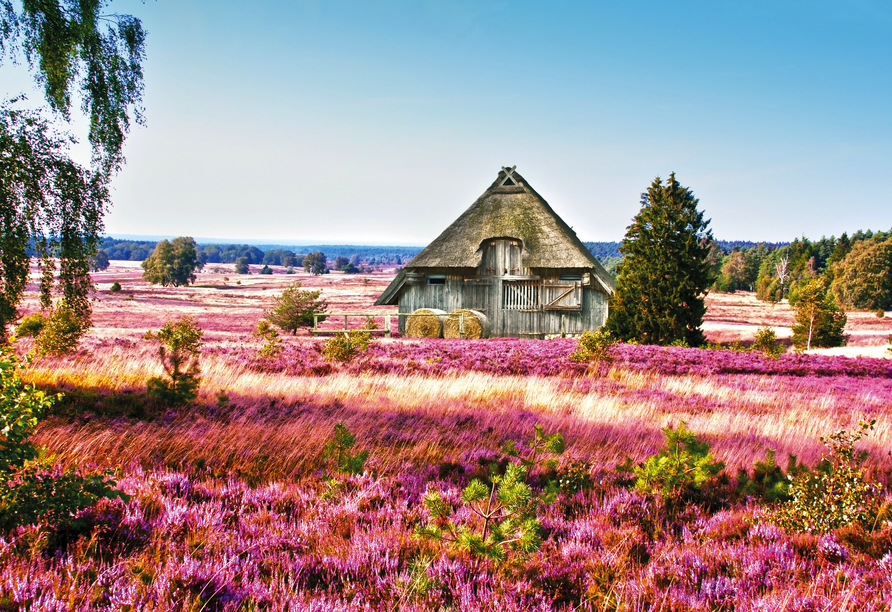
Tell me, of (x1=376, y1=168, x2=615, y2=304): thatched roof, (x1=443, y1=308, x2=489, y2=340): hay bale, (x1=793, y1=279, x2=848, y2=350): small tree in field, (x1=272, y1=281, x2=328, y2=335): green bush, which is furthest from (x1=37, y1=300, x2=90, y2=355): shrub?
(x1=793, y1=279, x2=848, y2=350): small tree in field

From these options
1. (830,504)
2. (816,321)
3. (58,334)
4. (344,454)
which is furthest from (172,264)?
(830,504)

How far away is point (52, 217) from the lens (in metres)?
8.16

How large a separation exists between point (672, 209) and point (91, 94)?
753 inches

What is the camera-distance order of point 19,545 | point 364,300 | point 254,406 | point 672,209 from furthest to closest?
point 364,300, point 672,209, point 254,406, point 19,545

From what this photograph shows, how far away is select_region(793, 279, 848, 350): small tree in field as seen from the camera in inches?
1163

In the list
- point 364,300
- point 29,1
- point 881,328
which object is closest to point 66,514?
point 29,1

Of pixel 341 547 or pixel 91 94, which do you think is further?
pixel 91 94

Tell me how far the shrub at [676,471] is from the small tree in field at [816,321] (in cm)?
2918

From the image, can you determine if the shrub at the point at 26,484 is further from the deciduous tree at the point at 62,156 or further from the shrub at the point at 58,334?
the shrub at the point at 58,334

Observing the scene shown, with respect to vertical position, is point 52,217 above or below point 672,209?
below

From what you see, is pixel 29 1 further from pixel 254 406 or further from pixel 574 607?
pixel 574 607

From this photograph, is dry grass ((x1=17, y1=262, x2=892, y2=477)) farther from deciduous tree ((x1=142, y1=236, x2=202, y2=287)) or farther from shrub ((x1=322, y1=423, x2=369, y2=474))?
deciduous tree ((x1=142, y1=236, x2=202, y2=287))

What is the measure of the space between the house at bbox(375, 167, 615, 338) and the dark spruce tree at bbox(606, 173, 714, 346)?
11.7ft

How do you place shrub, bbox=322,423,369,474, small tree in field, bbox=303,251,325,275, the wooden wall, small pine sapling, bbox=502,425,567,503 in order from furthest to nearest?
small tree in field, bbox=303,251,325,275 < the wooden wall < shrub, bbox=322,423,369,474 < small pine sapling, bbox=502,425,567,503
